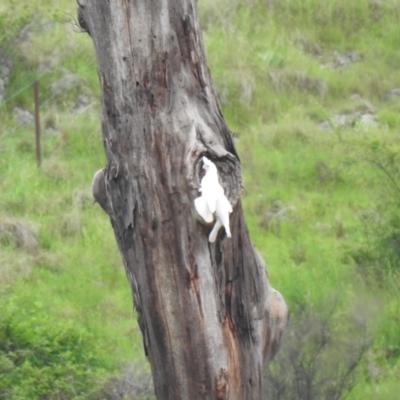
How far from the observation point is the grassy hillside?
29.4 feet

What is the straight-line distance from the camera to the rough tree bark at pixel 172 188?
17.0 feet

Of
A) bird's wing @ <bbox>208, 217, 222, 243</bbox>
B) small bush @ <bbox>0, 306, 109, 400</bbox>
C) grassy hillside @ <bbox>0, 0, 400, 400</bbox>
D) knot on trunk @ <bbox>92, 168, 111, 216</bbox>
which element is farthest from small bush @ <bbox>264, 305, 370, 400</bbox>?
bird's wing @ <bbox>208, 217, 222, 243</bbox>

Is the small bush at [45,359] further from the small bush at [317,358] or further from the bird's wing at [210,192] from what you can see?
the bird's wing at [210,192]

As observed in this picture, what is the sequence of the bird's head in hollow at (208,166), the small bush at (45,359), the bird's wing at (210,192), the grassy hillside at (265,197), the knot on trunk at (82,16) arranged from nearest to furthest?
the bird's wing at (210,192)
the bird's head in hollow at (208,166)
the knot on trunk at (82,16)
the small bush at (45,359)
the grassy hillside at (265,197)

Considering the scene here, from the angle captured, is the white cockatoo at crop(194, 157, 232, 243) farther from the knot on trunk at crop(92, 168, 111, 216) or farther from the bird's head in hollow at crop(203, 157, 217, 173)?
the knot on trunk at crop(92, 168, 111, 216)

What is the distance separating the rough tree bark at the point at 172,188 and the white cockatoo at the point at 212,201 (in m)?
0.08

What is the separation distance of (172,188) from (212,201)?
34 centimetres

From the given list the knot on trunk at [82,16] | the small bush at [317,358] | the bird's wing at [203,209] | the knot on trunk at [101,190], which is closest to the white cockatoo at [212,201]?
the bird's wing at [203,209]

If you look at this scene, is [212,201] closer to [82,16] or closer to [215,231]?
[215,231]

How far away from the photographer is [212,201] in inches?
192

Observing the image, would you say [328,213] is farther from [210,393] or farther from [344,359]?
[210,393]

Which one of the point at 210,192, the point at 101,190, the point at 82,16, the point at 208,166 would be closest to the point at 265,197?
the point at 101,190

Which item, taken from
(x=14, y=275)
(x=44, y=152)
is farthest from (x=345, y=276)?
(x=44, y=152)

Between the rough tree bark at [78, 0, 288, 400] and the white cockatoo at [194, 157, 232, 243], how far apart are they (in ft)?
A: 0.27
